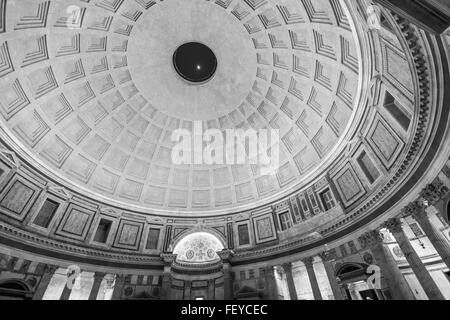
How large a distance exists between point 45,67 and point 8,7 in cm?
398

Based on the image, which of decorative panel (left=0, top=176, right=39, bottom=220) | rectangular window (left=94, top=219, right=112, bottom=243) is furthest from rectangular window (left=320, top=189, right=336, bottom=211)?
decorative panel (left=0, top=176, right=39, bottom=220)

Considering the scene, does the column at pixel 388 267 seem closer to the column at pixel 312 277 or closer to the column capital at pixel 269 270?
the column at pixel 312 277

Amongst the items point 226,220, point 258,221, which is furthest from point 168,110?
point 258,221

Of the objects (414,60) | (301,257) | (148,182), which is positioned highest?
(148,182)

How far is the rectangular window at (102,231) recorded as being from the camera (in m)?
17.8

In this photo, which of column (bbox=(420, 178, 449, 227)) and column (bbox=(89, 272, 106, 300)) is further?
column (bbox=(89, 272, 106, 300))

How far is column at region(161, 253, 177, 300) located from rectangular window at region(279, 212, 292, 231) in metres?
9.02

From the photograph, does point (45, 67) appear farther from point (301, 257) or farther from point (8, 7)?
point (301, 257)

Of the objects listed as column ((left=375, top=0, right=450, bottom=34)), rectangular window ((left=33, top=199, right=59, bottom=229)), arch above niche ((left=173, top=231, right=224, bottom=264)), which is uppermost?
rectangular window ((left=33, top=199, right=59, bottom=229))

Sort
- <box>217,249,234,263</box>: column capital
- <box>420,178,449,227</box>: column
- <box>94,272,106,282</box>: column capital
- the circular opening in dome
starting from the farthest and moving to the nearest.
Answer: the circular opening in dome → <box>217,249,234,263</box>: column capital → <box>94,272,106,282</box>: column capital → <box>420,178,449,227</box>: column

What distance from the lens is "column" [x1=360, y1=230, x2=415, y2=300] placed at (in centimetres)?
1067

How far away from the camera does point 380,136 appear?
12906 millimetres

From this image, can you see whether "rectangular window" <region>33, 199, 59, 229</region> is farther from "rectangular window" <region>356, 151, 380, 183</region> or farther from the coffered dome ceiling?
"rectangular window" <region>356, 151, 380, 183</region>

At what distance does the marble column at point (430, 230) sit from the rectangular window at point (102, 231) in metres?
20.2
